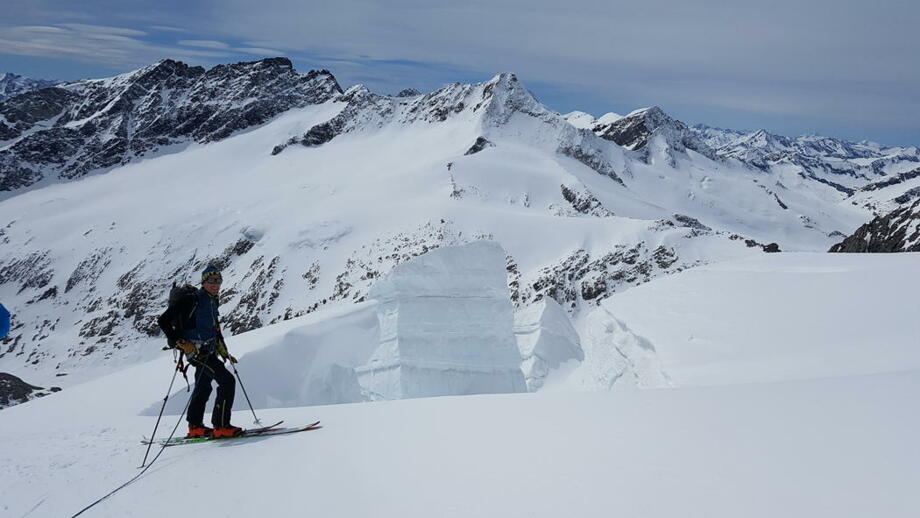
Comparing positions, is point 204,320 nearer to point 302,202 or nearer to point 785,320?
point 785,320

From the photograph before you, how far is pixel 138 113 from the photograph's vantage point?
423 feet

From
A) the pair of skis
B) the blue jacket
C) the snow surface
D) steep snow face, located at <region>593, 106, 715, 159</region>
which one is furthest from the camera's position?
steep snow face, located at <region>593, 106, 715, 159</region>

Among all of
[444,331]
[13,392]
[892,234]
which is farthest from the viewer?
[13,392]

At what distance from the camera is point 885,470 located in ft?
13.2

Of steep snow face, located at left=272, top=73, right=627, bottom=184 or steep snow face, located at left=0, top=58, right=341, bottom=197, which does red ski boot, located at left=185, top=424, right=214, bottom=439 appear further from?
steep snow face, located at left=0, top=58, right=341, bottom=197

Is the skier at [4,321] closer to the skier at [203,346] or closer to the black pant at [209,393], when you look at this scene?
the skier at [203,346]

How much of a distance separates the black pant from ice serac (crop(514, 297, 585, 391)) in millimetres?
20873

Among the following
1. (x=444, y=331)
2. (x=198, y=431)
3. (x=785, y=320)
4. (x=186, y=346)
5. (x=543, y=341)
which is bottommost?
(x=543, y=341)

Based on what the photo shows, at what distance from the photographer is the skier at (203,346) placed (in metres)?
7.45

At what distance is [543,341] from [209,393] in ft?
76.9

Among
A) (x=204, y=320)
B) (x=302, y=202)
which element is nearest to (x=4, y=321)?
(x=204, y=320)

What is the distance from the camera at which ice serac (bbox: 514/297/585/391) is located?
92.2 ft

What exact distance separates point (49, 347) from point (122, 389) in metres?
62.8

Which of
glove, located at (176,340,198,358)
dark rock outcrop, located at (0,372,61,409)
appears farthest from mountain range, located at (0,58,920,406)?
dark rock outcrop, located at (0,372,61,409)
